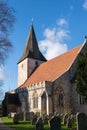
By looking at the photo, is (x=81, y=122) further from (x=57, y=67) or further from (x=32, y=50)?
(x=32, y=50)

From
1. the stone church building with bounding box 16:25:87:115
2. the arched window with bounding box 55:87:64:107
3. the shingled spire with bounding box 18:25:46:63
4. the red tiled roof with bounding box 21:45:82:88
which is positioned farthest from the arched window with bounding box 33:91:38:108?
the shingled spire with bounding box 18:25:46:63

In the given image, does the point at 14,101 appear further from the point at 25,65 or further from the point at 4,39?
the point at 4,39

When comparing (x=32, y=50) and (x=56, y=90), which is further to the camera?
(x=32, y=50)

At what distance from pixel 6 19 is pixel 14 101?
910 inches

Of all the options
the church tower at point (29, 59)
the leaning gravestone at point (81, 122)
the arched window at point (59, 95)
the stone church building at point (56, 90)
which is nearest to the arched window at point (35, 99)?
the stone church building at point (56, 90)

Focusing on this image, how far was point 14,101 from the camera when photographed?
42.2 m

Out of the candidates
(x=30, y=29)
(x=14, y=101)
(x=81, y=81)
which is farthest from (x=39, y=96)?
(x=30, y=29)

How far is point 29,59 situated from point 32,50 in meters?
1.99

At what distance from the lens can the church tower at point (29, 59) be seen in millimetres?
47312

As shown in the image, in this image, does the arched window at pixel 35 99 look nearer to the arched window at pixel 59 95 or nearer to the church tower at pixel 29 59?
the arched window at pixel 59 95

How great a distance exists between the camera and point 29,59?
47.4m

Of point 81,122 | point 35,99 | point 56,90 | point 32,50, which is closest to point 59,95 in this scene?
point 56,90

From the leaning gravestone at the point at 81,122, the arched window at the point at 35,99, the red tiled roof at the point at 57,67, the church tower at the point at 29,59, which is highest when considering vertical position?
the church tower at the point at 29,59

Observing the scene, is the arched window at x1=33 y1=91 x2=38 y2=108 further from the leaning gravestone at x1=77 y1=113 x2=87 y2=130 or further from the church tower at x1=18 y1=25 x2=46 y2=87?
the leaning gravestone at x1=77 y1=113 x2=87 y2=130
